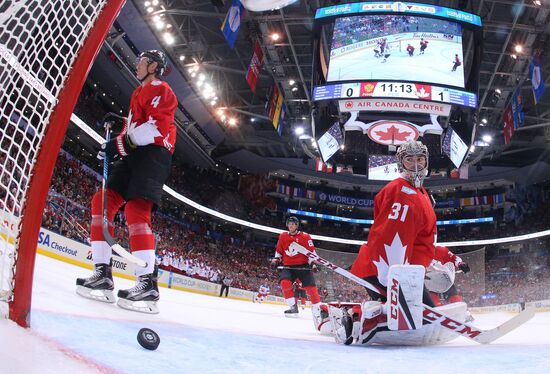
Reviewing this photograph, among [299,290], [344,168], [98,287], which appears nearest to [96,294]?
[98,287]

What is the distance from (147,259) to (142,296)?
26cm

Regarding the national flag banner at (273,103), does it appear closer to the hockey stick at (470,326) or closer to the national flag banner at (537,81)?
the national flag banner at (537,81)

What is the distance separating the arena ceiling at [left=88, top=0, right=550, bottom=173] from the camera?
13.3m

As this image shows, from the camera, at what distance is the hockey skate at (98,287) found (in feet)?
9.27

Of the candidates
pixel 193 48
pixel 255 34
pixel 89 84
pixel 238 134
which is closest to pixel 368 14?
pixel 255 34

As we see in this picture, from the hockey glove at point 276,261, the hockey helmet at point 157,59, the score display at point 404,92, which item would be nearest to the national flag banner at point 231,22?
the score display at point 404,92

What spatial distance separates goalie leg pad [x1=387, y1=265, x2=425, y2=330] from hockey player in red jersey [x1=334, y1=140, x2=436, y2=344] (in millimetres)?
179

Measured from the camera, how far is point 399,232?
287cm

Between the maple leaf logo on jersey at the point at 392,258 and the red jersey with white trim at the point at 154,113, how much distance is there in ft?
5.18

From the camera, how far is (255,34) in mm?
13742

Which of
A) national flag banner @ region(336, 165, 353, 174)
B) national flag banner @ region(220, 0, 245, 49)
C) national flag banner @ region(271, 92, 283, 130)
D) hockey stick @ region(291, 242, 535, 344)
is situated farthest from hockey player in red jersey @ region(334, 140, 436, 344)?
national flag banner @ region(271, 92, 283, 130)

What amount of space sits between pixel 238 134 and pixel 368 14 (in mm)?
16186

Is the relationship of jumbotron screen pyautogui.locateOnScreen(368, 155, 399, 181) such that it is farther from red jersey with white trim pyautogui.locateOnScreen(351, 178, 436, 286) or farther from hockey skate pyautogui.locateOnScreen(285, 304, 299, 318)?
red jersey with white trim pyautogui.locateOnScreen(351, 178, 436, 286)

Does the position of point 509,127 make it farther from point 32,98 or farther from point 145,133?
point 32,98
